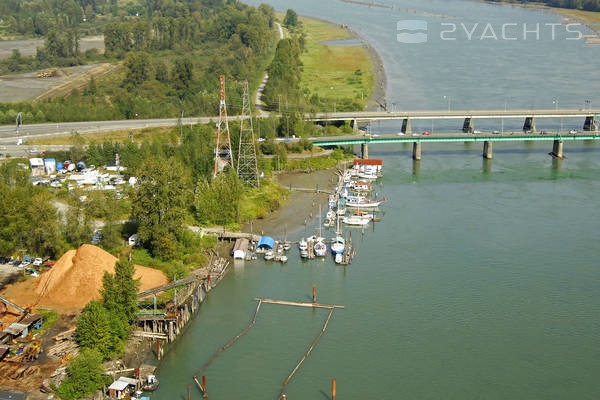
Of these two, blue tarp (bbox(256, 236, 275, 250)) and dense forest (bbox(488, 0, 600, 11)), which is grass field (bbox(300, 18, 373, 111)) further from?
dense forest (bbox(488, 0, 600, 11))

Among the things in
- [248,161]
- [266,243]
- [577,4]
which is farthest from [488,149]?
[577,4]

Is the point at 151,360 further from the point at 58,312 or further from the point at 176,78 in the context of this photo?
the point at 176,78

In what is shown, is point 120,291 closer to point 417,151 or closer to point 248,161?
point 248,161

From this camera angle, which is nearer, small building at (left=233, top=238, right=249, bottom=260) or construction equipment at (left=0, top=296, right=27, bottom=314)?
construction equipment at (left=0, top=296, right=27, bottom=314)

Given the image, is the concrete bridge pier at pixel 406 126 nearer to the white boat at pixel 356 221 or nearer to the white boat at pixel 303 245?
the white boat at pixel 356 221


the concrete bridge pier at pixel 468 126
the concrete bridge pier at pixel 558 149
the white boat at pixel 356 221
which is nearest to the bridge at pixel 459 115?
the concrete bridge pier at pixel 468 126

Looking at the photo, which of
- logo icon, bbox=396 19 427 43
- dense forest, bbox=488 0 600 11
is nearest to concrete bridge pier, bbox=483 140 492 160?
logo icon, bbox=396 19 427 43
